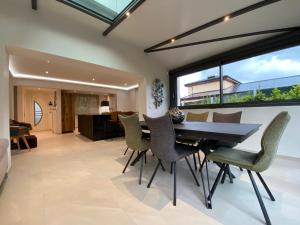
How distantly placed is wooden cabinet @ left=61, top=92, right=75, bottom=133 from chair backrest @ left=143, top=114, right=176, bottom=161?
21.9 feet

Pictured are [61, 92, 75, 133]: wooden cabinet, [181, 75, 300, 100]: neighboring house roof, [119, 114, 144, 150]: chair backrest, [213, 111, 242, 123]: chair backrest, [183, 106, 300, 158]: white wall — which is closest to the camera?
[119, 114, 144, 150]: chair backrest

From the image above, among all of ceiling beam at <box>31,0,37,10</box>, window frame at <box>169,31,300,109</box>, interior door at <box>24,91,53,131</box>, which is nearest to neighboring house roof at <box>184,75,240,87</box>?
window frame at <box>169,31,300,109</box>

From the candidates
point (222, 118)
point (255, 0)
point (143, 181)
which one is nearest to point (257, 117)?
point (222, 118)

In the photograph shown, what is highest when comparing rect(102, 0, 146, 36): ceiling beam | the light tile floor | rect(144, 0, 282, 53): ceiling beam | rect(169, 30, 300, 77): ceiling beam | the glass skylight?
the glass skylight

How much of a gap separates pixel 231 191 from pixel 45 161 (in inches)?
125

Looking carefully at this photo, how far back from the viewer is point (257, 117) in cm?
340

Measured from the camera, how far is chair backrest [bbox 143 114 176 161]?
1.70 metres

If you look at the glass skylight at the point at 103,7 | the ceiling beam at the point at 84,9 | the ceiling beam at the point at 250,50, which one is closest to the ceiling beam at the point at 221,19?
the ceiling beam at the point at 250,50

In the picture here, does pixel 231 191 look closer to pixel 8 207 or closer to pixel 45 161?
→ pixel 8 207

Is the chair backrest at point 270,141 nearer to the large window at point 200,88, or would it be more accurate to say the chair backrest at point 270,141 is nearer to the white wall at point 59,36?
the large window at point 200,88

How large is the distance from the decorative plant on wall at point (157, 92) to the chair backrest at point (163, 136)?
3.15 meters

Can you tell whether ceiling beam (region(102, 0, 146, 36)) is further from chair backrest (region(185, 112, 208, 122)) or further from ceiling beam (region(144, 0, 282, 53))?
chair backrest (region(185, 112, 208, 122))

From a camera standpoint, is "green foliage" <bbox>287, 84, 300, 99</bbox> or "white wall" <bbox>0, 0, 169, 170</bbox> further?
"green foliage" <bbox>287, 84, 300, 99</bbox>

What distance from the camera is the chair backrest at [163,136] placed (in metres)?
1.70
